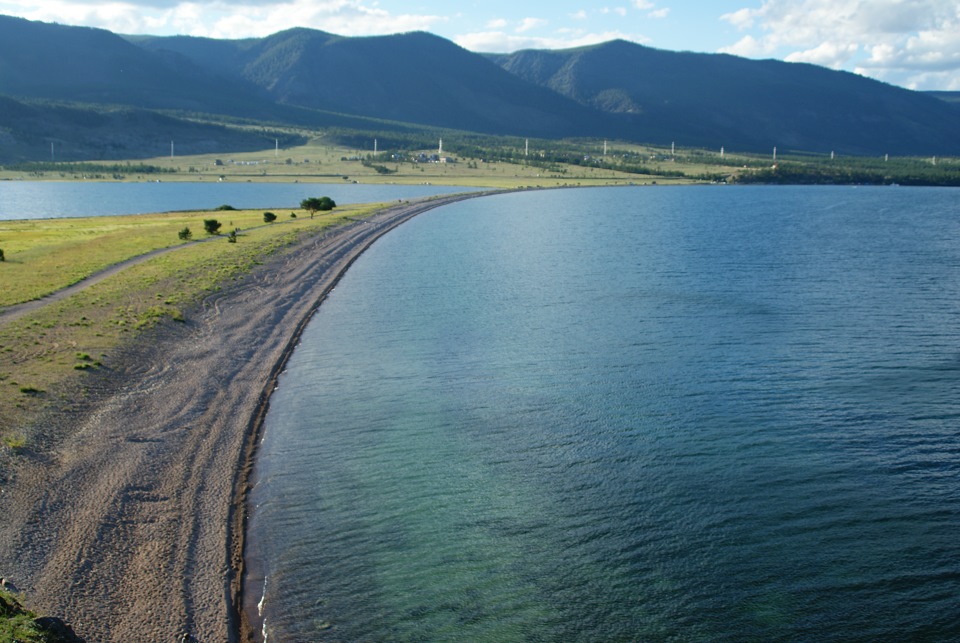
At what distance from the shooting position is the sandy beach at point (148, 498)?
15430 mm

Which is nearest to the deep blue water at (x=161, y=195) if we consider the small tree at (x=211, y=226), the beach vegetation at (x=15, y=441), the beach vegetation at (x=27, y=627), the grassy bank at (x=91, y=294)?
the grassy bank at (x=91, y=294)

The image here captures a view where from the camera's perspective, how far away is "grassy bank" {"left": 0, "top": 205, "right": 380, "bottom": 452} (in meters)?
26.0

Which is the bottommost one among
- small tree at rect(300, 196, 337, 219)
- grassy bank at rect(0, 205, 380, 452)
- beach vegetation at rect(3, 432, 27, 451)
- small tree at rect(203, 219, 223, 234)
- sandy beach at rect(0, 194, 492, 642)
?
sandy beach at rect(0, 194, 492, 642)

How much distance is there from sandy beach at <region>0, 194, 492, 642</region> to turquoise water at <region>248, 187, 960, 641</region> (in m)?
0.90

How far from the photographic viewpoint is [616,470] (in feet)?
73.9

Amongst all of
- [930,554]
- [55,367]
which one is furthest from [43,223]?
[930,554]

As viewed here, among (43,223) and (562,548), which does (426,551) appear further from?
(43,223)

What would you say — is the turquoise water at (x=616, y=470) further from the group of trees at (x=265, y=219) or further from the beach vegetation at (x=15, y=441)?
the group of trees at (x=265, y=219)

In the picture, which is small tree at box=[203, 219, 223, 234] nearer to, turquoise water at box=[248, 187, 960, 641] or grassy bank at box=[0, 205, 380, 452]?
grassy bank at box=[0, 205, 380, 452]

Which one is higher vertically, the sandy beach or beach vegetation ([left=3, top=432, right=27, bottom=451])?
beach vegetation ([left=3, top=432, right=27, bottom=451])

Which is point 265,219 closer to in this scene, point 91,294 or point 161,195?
point 91,294

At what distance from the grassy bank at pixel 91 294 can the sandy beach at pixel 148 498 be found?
100cm

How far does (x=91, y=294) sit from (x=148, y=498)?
2421 cm

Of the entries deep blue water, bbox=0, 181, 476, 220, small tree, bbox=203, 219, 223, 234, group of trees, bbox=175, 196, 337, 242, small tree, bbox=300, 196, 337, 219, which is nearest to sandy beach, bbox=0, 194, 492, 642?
group of trees, bbox=175, 196, 337, 242
